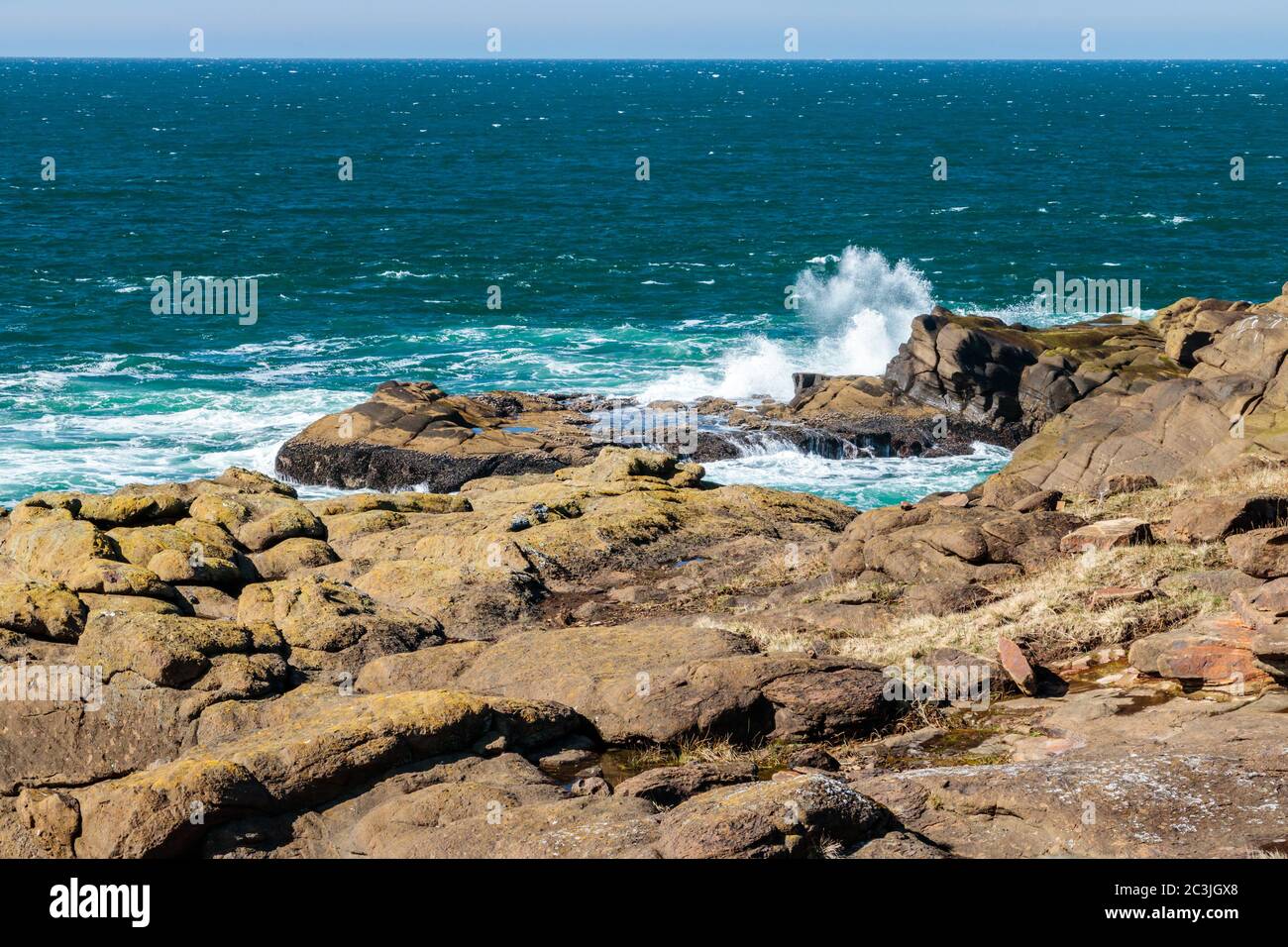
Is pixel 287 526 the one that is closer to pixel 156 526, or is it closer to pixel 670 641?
pixel 156 526

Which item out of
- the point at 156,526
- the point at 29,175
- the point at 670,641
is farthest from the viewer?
the point at 29,175

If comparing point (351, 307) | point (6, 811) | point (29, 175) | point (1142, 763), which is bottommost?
point (6, 811)

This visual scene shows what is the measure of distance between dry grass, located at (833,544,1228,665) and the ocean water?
1905 cm

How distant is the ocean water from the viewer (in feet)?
164

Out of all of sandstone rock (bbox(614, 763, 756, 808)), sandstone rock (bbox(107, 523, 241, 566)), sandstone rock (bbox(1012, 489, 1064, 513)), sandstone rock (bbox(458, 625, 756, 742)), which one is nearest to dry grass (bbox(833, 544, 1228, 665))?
sandstone rock (bbox(458, 625, 756, 742))

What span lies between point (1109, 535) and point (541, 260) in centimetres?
6270

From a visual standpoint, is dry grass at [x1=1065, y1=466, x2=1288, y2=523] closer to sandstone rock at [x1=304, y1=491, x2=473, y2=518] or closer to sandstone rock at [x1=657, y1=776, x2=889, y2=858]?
sandstone rock at [x1=304, y1=491, x2=473, y2=518]

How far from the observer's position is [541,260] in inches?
3177

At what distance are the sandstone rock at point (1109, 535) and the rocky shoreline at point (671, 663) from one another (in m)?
0.08

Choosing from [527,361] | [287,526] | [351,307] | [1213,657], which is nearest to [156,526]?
[287,526]

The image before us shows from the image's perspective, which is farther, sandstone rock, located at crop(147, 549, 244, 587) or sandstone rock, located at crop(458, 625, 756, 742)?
sandstone rock, located at crop(147, 549, 244, 587)

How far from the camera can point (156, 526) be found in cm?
2411
